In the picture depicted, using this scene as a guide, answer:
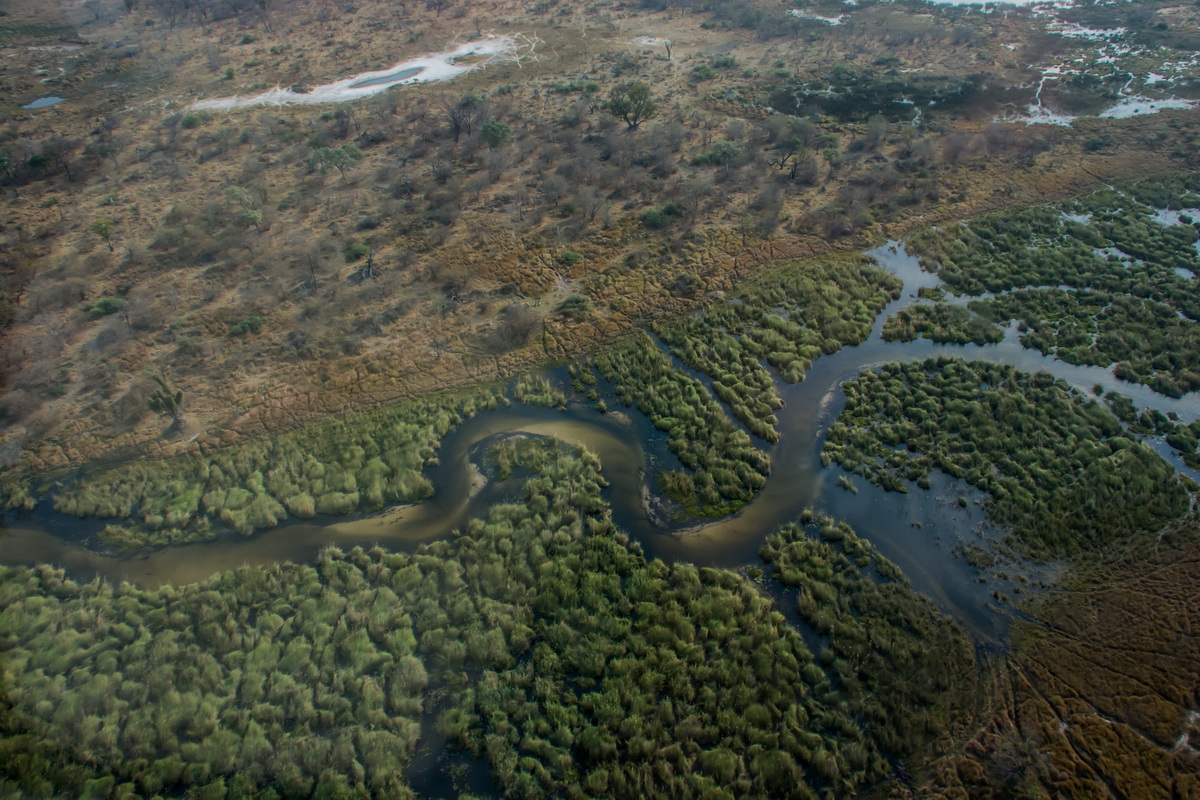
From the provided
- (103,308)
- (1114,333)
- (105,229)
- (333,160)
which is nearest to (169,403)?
(103,308)

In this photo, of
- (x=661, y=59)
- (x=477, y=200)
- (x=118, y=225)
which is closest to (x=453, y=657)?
(x=477, y=200)

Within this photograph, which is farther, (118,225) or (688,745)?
(118,225)

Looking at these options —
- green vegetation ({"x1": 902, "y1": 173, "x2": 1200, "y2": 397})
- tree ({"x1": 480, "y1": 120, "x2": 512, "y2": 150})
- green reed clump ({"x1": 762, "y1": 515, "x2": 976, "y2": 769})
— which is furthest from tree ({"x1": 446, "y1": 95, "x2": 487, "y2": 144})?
green reed clump ({"x1": 762, "y1": 515, "x2": 976, "y2": 769})

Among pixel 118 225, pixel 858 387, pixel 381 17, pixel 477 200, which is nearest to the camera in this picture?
pixel 858 387

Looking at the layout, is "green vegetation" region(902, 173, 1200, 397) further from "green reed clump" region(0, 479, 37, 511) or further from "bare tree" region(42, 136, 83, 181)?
"bare tree" region(42, 136, 83, 181)

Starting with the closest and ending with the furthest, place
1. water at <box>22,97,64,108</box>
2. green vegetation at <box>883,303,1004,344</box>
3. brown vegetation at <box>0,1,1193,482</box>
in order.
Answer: brown vegetation at <box>0,1,1193,482</box> → green vegetation at <box>883,303,1004,344</box> → water at <box>22,97,64,108</box>

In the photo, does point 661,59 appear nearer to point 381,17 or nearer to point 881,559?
point 381,17

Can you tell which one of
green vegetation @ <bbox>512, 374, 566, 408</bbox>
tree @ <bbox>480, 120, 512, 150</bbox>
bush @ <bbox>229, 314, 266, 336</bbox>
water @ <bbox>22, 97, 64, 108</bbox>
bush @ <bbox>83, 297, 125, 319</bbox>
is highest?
water @ <bbox>22, 97, 64, 108</bbox>

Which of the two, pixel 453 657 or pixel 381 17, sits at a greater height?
pixel 381 17
